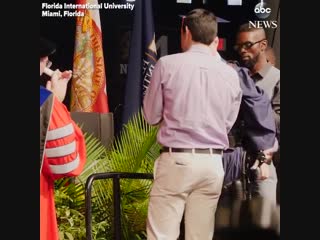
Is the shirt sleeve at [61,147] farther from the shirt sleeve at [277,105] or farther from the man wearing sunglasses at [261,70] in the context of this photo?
the shirt sleeve at [277,105]

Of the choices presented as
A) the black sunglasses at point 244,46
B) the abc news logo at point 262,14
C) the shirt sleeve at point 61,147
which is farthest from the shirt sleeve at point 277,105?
the shirt sleeve at point 61,147

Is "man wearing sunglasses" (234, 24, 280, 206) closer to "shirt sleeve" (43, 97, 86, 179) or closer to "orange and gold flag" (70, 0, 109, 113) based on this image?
"orange and gold flag" (70, 0, 109, 113)

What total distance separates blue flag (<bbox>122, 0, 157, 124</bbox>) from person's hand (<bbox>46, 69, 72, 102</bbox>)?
0.50 metres

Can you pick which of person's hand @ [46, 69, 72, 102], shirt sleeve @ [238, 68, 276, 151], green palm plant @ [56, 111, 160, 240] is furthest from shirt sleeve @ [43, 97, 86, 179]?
shirt sleeve @ [238, 68, 276, 151]

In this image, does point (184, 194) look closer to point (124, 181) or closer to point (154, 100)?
point (154, 100)

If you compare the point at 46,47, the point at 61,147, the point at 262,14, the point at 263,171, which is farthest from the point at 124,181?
the point at 262,14

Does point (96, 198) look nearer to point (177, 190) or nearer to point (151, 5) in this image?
point (177, 190)

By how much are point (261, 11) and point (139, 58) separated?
107 cm

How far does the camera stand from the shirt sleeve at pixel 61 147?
6.17 metres

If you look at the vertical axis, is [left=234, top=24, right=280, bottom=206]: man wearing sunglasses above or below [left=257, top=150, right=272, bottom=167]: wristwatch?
above

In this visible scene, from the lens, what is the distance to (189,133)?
6012mm

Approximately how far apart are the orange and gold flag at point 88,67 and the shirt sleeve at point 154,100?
644 mm

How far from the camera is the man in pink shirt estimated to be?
6.00m

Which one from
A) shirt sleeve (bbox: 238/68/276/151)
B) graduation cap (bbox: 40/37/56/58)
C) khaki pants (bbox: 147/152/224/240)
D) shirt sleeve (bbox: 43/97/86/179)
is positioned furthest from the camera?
shirt sleeve (bbox: 238/68/276/151)
